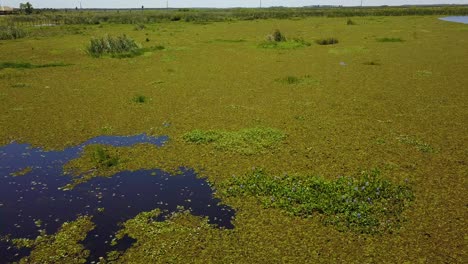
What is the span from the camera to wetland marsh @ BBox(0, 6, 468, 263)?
632 cm

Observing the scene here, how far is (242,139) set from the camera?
35.0 ft

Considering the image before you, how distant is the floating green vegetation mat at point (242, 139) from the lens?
10.2 meters

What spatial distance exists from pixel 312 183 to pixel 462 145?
17.1 ft

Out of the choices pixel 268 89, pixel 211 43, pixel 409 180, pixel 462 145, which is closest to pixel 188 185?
pixel 409 180

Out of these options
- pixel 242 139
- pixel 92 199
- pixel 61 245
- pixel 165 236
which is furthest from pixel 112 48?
pixel 165 236

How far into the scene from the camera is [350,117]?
1256 centimetres

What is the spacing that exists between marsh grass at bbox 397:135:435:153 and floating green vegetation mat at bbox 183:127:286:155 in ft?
11.4

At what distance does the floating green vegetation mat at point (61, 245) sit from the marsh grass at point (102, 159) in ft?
8.16

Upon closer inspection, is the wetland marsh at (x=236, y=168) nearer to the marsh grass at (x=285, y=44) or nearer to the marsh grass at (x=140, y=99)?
the marsh grass at (x=140, y=99)

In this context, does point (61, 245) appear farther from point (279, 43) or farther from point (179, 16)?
point (179, 16)

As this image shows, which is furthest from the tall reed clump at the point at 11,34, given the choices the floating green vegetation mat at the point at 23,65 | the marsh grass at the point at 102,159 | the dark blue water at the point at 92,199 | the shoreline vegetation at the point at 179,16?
the marsh grass at the point at 102,159

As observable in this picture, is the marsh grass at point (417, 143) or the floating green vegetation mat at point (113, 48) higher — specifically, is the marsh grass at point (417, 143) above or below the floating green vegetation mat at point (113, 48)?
below

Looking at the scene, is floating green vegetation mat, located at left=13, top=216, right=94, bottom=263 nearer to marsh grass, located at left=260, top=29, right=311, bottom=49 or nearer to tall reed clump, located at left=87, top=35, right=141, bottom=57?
tall reed clump, located at left=87, top=35, right=141, bottom=57

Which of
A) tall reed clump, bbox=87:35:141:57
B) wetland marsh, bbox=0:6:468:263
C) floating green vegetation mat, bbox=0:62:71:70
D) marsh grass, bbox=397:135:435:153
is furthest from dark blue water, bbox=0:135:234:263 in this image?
tall reed clump, bbox=87:35:141:57
